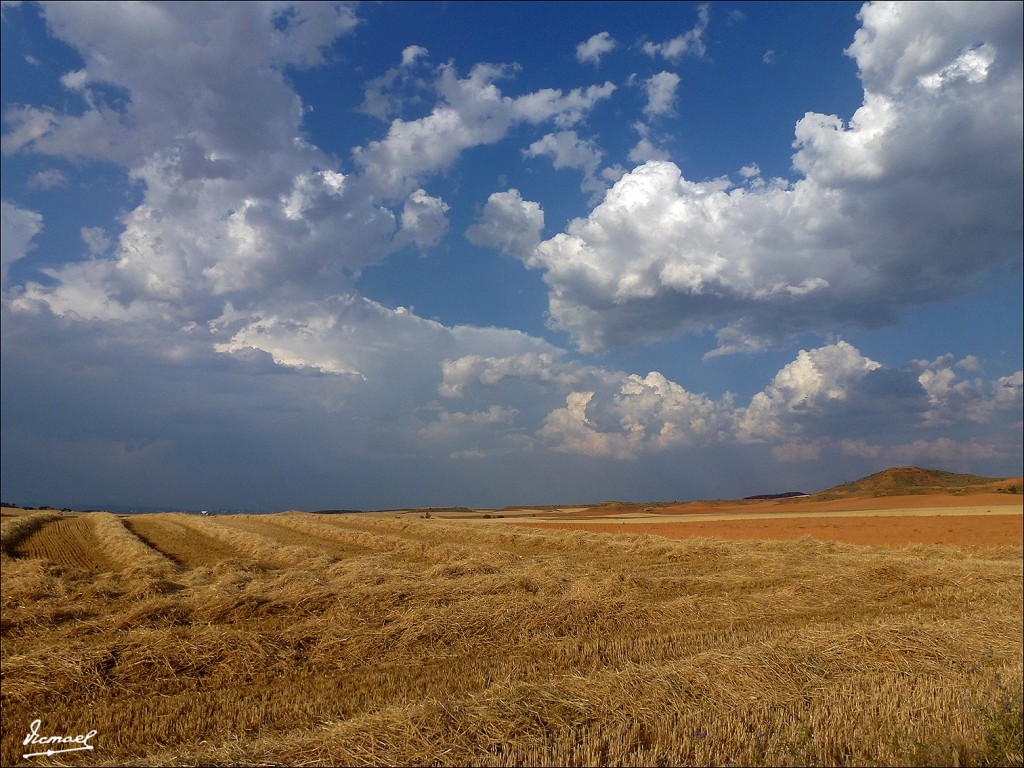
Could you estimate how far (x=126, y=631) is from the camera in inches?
374

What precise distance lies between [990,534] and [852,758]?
29689 mm

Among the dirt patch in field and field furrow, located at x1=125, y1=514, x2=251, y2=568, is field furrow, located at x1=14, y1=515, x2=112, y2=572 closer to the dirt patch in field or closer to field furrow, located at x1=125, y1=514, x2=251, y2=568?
field furrow, located at x1=125, y1=514, x2=251, y2=568

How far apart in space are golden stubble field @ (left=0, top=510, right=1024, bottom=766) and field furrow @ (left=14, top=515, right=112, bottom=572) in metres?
6.72

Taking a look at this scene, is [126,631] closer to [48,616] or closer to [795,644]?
[48,616]

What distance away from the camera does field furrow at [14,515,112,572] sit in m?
21.3

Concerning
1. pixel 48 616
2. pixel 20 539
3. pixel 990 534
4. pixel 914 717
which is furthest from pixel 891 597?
pixel 20 539

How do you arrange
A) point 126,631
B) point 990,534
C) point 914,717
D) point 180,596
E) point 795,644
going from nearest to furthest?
point 914,717
point 795,644
point 126,631
point 180,596
point 990,534

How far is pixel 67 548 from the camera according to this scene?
26438 millimetres

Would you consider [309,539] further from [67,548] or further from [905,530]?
[905,530]

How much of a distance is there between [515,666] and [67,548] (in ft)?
91.6

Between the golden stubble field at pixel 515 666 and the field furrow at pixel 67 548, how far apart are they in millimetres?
6723
